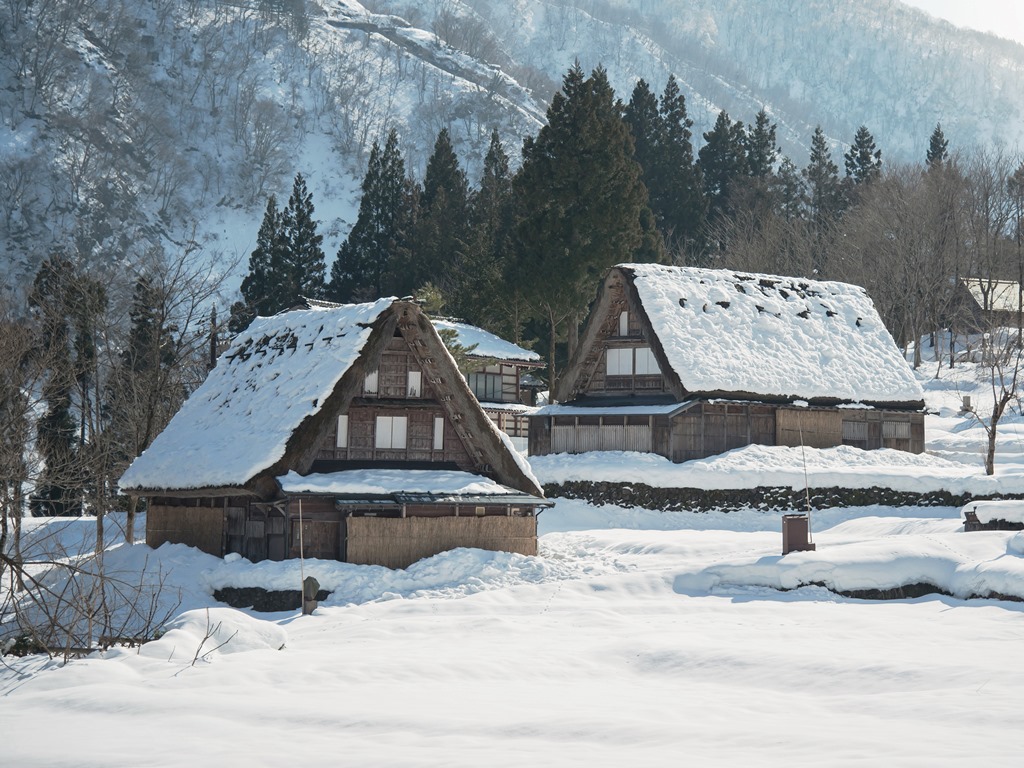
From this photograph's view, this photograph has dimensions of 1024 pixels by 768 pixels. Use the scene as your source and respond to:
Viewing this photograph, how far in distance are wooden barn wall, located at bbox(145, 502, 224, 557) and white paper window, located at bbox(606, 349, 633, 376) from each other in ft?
53.5

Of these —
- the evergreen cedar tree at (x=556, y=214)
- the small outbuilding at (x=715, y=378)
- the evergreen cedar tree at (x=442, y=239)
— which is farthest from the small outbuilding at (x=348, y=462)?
the evergreen cedar tree at (x=442, y=239)

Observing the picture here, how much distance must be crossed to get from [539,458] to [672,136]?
40.9 metres

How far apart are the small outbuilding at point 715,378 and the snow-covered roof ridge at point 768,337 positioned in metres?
0.05

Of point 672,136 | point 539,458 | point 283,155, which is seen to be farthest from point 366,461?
point 283,155

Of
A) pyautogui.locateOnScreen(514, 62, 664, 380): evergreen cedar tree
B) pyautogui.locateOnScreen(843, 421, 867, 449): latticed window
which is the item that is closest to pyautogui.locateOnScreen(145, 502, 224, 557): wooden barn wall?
pyautogui.locateOnScreen(843, 421, 867, 449): latticed window

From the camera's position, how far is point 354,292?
70.8 m

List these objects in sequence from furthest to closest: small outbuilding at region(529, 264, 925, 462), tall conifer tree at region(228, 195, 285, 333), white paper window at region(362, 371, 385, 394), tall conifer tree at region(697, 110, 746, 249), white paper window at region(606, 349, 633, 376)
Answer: tall conifer tree at region(697, 110, 746, 249) → tall conifer tree at region(228, 195, 285, 333) → white paper window at region(606, 349, 633, 376) → small outbuilding at region(529, 264, 925, 462) → white paper window at region(362, 371, 385, 394)

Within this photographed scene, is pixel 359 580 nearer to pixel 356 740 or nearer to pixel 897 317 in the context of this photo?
pixel 356 740

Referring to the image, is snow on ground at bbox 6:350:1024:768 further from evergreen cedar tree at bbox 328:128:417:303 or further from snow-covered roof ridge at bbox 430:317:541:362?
evergreen cedar tree at bbox 328:128:417:303

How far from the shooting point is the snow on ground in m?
10.5

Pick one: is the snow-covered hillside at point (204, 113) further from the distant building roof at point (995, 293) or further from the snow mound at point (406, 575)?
the snow mound at point (406, 575)

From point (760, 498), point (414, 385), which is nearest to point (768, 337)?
point (760, 498)

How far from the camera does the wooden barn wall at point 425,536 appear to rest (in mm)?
26047

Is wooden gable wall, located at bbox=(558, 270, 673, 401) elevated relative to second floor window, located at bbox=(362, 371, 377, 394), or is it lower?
elevated
